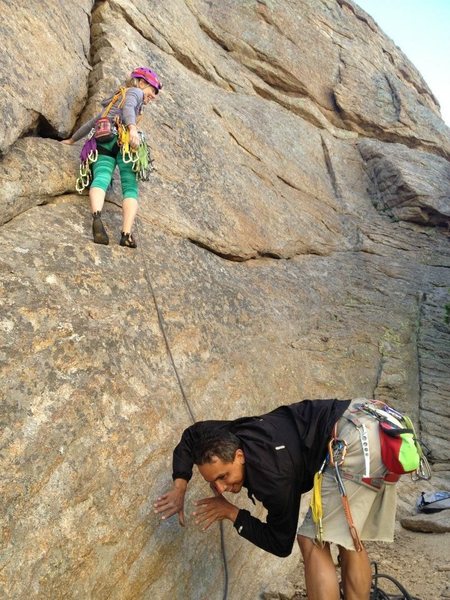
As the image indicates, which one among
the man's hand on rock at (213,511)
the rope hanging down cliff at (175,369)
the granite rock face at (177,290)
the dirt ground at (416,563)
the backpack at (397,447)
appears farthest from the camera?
the dirt ground at (416,563)

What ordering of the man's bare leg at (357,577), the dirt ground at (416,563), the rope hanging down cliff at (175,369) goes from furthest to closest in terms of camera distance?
the dirt ground at (416,563) → the rope hanging down cliff at (175,369) → the man's bare leg at (357,577)

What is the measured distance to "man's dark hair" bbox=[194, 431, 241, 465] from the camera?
11.9 ft

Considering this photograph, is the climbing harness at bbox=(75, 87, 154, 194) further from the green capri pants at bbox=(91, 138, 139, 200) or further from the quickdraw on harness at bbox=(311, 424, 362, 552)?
the quickdraw on harness at bbox=(311, 424, 362, 552)

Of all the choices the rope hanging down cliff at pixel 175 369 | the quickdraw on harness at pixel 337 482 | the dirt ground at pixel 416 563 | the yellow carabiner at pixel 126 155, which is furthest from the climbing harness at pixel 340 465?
the yellow carabiner at pixel 126 155

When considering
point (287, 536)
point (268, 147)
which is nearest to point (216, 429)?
point (287, 536)

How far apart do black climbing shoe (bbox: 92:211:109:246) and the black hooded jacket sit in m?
2.52

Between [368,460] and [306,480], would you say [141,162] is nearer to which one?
[306,480]

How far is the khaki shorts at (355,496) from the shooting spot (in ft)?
12.6

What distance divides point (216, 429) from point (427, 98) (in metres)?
23.6

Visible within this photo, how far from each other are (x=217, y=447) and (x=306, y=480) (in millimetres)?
855

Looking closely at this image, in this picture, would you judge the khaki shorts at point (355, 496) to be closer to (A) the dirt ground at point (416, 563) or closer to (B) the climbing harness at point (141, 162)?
(A) the dirt ground at point (416, 563)

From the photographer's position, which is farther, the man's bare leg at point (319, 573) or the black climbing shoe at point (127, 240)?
→ the black climbing shoe at point (127, 240)

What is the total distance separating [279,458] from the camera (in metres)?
3.72

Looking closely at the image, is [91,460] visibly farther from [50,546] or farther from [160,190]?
[160,190]
